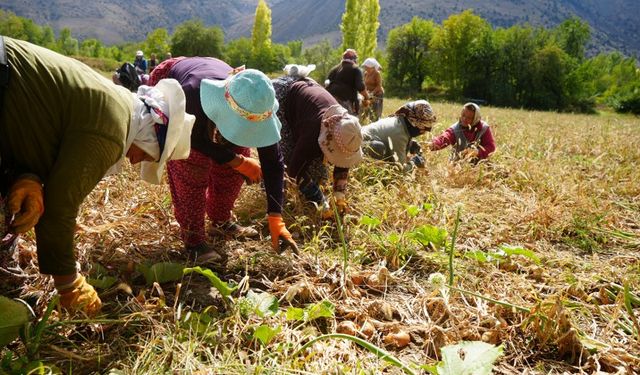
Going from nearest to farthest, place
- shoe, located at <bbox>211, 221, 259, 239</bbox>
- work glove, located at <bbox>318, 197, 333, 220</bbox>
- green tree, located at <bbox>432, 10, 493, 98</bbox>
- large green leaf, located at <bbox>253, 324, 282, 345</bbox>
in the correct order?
large green leaf, located at <bbox>253, 324, 282, 345</bbox>, shoe, located at <bbox>211, 221, 259, 239</bbox>, work glove, located at <bbox>318, 197, 333, 220</bbox>, green tree, located at <bbox>432, 10, 493, 98</bbox>

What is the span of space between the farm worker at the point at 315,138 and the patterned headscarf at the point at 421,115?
102 centimetres

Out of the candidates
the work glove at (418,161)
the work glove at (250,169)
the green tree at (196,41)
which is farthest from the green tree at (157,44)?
the work glove at (250,169)

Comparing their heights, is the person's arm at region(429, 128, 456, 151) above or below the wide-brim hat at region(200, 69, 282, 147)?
below

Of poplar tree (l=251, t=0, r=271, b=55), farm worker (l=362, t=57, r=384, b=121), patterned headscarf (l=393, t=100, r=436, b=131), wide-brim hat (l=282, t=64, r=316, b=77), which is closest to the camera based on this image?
wide-brim hat (l=282, t=64, r=316, b=77)

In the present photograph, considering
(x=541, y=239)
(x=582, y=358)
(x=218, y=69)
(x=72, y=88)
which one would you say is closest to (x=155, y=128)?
(x=72, y=88)

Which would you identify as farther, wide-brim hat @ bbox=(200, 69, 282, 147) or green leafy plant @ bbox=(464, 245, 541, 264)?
green leafy plant @ bbox=(464, 245, 541, 264)

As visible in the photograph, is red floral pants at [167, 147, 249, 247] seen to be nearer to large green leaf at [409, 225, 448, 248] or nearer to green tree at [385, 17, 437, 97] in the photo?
large green leaf at [409, 225, 448, 248]

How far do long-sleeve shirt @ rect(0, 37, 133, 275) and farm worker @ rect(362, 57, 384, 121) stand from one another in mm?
4816

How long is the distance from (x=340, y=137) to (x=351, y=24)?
30079mm

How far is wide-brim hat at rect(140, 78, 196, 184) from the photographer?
5.30ft

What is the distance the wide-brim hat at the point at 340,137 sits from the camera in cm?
252

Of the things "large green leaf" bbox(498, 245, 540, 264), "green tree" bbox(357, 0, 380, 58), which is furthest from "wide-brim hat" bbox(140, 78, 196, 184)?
"green tree" bbox(357, 0, 380, 58)

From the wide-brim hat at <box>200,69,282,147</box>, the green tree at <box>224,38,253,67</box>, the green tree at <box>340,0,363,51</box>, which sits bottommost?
the green tree at <box>224,38,253,67</box>

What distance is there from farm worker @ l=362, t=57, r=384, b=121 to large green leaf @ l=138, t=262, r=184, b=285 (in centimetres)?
445
